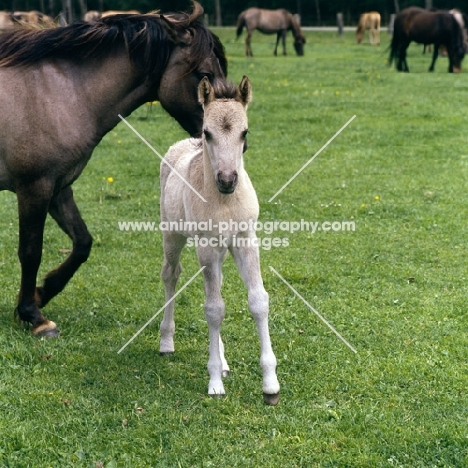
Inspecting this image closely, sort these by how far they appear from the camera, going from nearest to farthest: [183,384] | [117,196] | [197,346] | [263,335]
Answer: [263,335]
[183,384]
[197,346]
[117,196]

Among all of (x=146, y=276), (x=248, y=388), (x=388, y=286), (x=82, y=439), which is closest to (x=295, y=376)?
(x=248, y=388)

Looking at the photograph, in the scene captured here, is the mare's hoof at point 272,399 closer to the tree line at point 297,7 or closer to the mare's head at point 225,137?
the mare's head at point 225,137

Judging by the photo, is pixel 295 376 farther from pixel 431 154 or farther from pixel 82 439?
pixel 431 154

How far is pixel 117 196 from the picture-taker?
942 cm

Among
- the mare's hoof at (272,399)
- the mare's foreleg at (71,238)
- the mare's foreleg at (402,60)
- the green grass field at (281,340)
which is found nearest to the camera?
the green grass field at (281,340)

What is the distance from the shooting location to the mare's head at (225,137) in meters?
4.02

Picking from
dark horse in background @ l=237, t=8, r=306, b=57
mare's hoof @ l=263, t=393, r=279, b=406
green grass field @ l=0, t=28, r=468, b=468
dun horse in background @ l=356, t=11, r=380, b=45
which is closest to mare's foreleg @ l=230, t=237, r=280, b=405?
mare's hoof @ l=263, t=393, r=279, b=406

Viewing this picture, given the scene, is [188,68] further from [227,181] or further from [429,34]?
[429,34]

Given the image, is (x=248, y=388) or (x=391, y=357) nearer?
(x=248, y=388)

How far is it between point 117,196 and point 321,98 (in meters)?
7.97

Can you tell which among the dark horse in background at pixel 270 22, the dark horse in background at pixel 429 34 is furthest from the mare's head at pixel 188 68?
the dark horse in background at pixel 270 22

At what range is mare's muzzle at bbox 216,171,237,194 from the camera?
399 centimetres

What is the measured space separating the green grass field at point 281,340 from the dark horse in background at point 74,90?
2.71 ft

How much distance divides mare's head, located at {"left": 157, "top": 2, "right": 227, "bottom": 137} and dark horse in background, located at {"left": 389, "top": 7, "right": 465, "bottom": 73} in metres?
18.2
